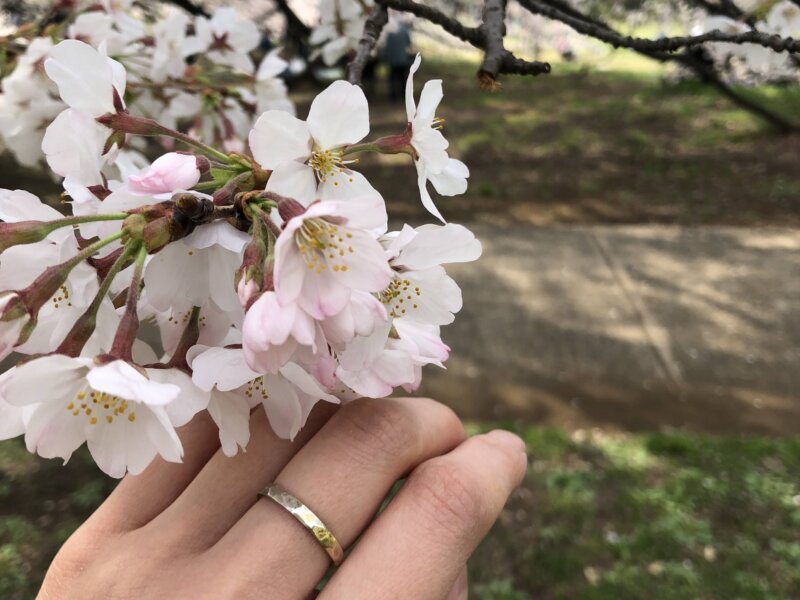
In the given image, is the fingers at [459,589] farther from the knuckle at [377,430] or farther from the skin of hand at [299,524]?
the knuckle at [377,430]

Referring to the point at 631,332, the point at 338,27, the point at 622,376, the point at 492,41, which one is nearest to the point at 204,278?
the point at 492,41

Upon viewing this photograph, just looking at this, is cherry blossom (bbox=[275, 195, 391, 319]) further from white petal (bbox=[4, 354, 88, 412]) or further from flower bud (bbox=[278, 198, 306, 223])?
white petal (bbox=[4, 354, 88, 412])

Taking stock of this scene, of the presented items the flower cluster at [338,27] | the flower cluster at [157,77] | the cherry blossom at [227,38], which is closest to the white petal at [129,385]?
the flower cluster at [157,77]

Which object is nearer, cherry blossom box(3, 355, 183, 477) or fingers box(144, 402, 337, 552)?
cherry blossom box(3, 355, 183, 477)

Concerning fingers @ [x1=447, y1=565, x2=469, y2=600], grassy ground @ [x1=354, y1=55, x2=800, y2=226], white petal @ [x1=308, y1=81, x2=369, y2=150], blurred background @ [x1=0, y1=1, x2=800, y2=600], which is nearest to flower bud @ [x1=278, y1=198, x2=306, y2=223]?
white petal @ [x1=308, y1=81, x2=369, y2=150]

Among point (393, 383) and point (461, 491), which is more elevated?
point (393, 383)

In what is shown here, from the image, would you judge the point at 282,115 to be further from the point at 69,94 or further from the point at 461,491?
the point at 461,491

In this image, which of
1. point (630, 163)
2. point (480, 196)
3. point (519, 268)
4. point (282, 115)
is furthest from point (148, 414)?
point (630, 163)
